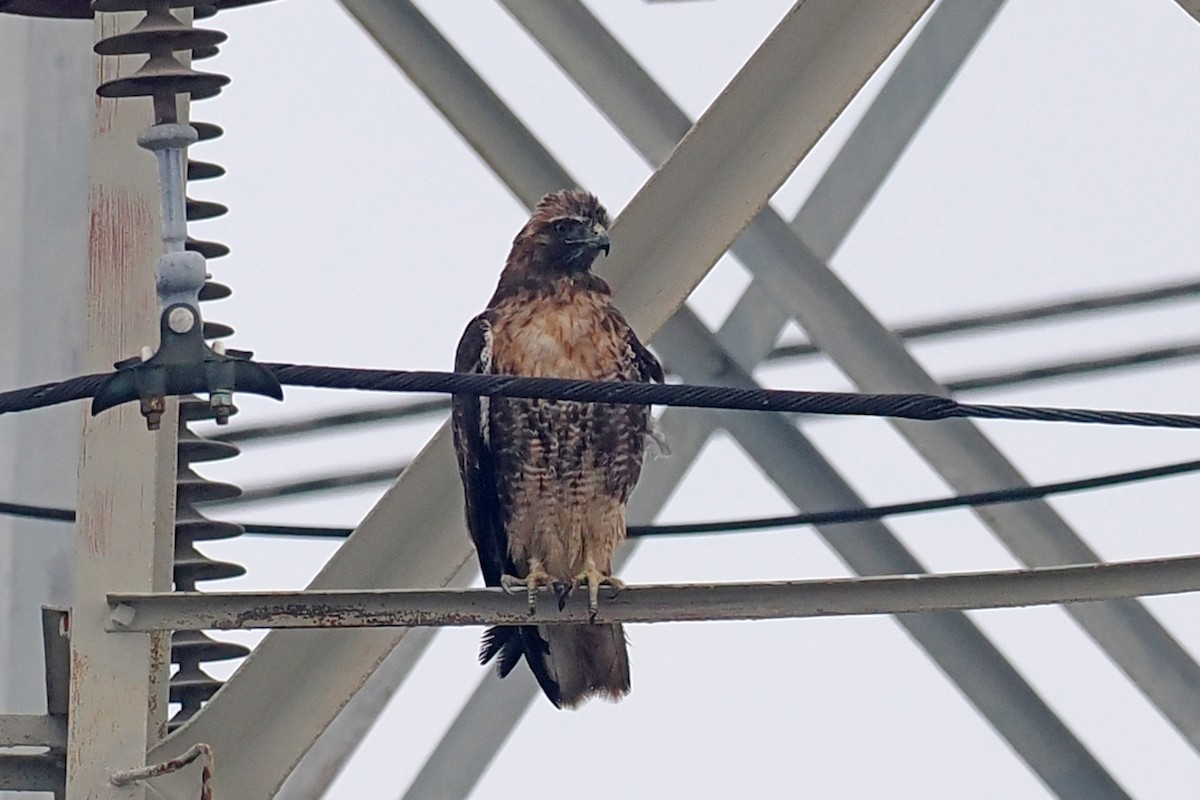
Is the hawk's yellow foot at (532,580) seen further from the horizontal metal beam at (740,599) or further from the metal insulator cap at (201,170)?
the metal insulator cap at (201,170)

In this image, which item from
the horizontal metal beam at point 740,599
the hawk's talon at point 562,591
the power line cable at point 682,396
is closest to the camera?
the power line cable at point 682,396

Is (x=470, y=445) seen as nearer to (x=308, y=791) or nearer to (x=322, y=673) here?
(x=322, y=673)

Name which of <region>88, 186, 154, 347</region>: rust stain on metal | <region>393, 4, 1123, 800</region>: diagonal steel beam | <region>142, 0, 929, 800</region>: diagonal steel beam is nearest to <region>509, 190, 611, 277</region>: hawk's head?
<region>393, 4, 1123, 800</region>: diagonal steel beam

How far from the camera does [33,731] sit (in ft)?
13.0

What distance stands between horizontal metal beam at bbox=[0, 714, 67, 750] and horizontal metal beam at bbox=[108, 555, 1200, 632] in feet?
1.21

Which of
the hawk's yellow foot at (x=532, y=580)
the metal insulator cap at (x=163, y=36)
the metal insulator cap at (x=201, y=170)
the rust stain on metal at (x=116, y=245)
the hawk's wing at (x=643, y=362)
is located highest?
the metal insulator cap at (x=201, y=170)

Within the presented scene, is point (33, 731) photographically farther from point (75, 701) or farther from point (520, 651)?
point (520, 651)

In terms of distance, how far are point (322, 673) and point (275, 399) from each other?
0.83 meters

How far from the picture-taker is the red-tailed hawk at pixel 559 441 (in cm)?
Answer: 513

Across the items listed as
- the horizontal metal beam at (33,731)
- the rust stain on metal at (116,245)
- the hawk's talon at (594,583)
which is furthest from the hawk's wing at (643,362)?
the horizontal metal beam at (33,731)

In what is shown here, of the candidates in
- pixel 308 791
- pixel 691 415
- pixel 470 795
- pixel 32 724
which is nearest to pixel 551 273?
pixel 691 415

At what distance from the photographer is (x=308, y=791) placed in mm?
6941

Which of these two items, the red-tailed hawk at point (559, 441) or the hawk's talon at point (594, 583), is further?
the red-tailed hawk at point (559, 441)

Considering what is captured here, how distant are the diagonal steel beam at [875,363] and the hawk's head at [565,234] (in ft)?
1.41
